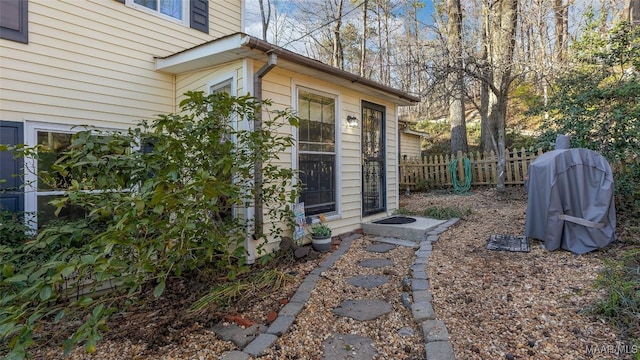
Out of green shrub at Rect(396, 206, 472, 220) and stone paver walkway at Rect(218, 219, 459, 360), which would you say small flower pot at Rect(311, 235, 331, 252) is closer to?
stone paver walkway at Rect(218, 219, 459, 360)

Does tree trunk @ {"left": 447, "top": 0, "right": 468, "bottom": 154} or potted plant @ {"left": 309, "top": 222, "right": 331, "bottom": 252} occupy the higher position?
tree trunk @ {"left": 447, "top": 0, "right": 468, "bottom": 154}

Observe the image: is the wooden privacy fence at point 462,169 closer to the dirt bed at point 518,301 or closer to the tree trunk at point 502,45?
the tree trunk at point 502,45

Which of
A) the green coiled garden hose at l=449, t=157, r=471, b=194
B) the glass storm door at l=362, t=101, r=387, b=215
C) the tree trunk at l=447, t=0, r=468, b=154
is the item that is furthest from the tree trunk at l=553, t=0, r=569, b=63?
the glass storm door at l=362, t=101, r=387, b=215

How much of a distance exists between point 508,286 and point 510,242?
4.43ft

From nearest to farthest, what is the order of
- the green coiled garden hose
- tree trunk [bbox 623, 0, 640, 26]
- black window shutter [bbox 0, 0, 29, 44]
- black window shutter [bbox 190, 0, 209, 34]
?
black window shutter [bbox 0, 0, 29, 44]
black window shutter [bbox 190, 0, 209, 34]
tree trunk [bbox 623, 0, 640, 26]
the green coiled garden hose

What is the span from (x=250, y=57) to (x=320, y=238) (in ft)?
7.46

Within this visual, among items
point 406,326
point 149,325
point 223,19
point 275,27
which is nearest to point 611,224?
point 406,326

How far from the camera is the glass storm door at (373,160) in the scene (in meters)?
5.18

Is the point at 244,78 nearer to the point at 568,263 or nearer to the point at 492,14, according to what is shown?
the point at 568,263

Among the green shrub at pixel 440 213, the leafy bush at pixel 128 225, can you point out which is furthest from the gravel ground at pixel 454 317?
the green shrub at pixel 440 213

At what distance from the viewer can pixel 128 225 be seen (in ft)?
6.00

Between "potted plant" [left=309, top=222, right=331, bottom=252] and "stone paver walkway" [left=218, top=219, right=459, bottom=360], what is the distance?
0.45 meters

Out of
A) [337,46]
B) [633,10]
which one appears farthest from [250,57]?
[337,46]

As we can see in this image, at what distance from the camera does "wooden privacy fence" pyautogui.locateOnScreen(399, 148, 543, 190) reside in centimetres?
792
